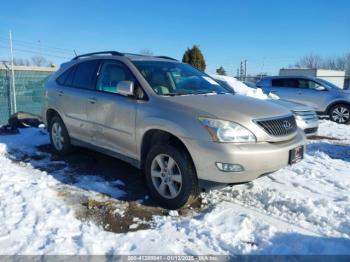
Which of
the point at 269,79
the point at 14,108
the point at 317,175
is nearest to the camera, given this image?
the point at 317,175

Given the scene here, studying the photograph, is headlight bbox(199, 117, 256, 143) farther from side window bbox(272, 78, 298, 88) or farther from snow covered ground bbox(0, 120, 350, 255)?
side window bbox(272, 78, 298, 88)

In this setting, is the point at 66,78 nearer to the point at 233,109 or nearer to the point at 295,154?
the point at 233,109

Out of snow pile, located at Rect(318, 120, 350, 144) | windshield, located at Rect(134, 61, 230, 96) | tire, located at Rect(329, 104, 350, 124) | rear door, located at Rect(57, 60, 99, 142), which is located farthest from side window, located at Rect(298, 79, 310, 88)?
rear door, located at Rect(57, 60, 99, 142)

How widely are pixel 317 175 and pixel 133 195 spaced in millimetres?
2800

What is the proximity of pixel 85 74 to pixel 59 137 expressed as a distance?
4.47 ft

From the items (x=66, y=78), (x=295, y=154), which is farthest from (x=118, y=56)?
(x=295, y=154)

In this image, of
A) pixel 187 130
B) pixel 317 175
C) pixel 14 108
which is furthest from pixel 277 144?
pixel 14 108

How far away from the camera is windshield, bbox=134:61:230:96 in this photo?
4337mm

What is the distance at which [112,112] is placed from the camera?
177 inches

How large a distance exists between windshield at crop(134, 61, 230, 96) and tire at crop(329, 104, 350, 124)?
809 centimetres

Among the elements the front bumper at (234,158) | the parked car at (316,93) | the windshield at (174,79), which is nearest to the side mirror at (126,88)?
the windshield at (174,79)

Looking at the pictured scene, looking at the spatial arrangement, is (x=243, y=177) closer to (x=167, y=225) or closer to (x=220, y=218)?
(x=220, y=218)

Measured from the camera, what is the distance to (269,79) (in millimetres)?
12664

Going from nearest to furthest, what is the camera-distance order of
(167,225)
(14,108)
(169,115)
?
(167,225), (169,115), (14,108)
